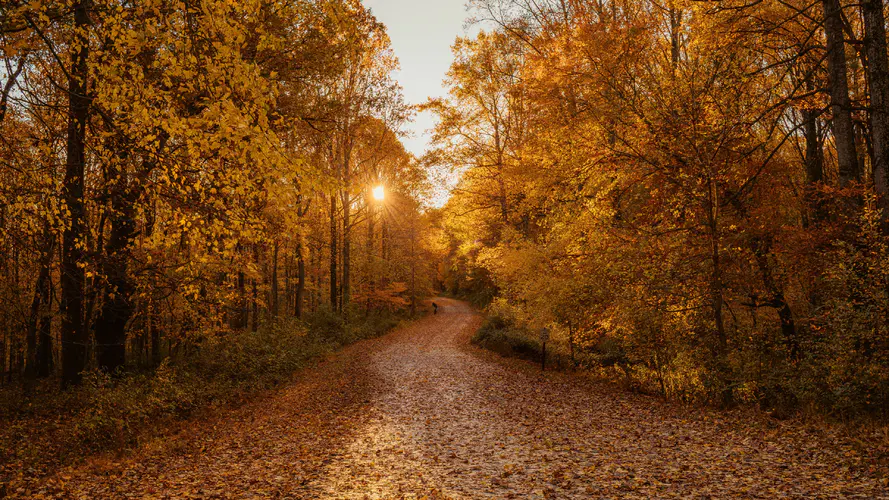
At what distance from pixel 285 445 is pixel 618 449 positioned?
5.24m

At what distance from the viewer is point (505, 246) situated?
17.0m

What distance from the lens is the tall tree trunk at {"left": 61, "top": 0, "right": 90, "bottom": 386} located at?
21.8ft

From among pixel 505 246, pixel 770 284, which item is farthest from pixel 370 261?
pixel 770 284

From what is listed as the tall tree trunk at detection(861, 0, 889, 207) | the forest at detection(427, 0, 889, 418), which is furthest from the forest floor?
the tall tree trunk at detection(861, 0, 889, 207)

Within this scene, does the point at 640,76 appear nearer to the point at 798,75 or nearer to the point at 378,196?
the point at 798,75

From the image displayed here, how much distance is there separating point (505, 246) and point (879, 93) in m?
11.1

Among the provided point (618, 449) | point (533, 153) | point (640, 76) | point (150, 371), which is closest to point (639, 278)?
point (618, 449)

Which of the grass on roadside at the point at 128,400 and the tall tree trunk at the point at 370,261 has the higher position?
the tall tree trunk at the point at 370,261

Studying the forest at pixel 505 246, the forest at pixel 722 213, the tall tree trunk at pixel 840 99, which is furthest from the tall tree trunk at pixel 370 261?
the tall tree trunk at pixel 840 99

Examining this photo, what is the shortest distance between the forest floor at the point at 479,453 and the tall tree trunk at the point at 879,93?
13.9ft

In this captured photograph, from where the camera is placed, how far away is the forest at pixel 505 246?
5.25 metres

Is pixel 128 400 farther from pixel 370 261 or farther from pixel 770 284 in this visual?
pixel 370 261

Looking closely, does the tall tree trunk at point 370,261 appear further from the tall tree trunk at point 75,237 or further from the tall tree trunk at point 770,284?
the tall tree trunk at point 770,284

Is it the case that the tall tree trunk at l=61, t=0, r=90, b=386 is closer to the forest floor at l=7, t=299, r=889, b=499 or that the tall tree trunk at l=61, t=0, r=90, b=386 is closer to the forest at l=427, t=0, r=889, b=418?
the forest floor at l=7, t=299, r=889, b=499
